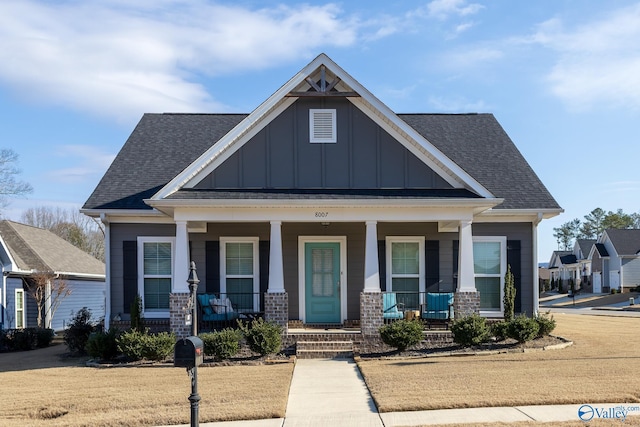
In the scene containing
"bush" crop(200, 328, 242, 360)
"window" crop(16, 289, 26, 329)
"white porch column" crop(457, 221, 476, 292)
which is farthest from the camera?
"window" crop(16, 289, 26, 329)

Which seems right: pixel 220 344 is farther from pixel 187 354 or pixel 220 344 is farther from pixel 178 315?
pixel 187 354

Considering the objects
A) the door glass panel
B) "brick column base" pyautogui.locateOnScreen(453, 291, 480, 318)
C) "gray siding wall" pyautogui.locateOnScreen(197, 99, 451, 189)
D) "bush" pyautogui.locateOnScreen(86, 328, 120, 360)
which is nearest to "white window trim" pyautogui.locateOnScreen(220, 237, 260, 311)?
the door glass panel

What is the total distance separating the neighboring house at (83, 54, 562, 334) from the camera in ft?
50.2

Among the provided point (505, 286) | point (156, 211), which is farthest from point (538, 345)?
point (156, 211)

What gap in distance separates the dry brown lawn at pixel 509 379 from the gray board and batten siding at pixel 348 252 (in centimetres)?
330

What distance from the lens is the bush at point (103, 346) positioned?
582 inches

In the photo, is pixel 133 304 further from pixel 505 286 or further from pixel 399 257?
pixel 505 286

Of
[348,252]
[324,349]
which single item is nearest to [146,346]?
[324,349]

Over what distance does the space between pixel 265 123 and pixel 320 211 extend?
2.65 meters

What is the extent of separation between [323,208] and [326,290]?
10.1ft

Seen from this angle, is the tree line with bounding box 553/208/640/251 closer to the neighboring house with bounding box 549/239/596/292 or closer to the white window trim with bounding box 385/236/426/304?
the neighboring house with bounding box 549/239/596/292

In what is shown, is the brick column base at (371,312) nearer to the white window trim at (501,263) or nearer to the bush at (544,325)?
the white window trim at (501,263)

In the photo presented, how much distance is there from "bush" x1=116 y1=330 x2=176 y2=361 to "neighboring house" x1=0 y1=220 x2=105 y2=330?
9.07 m

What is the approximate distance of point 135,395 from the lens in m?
10.7
